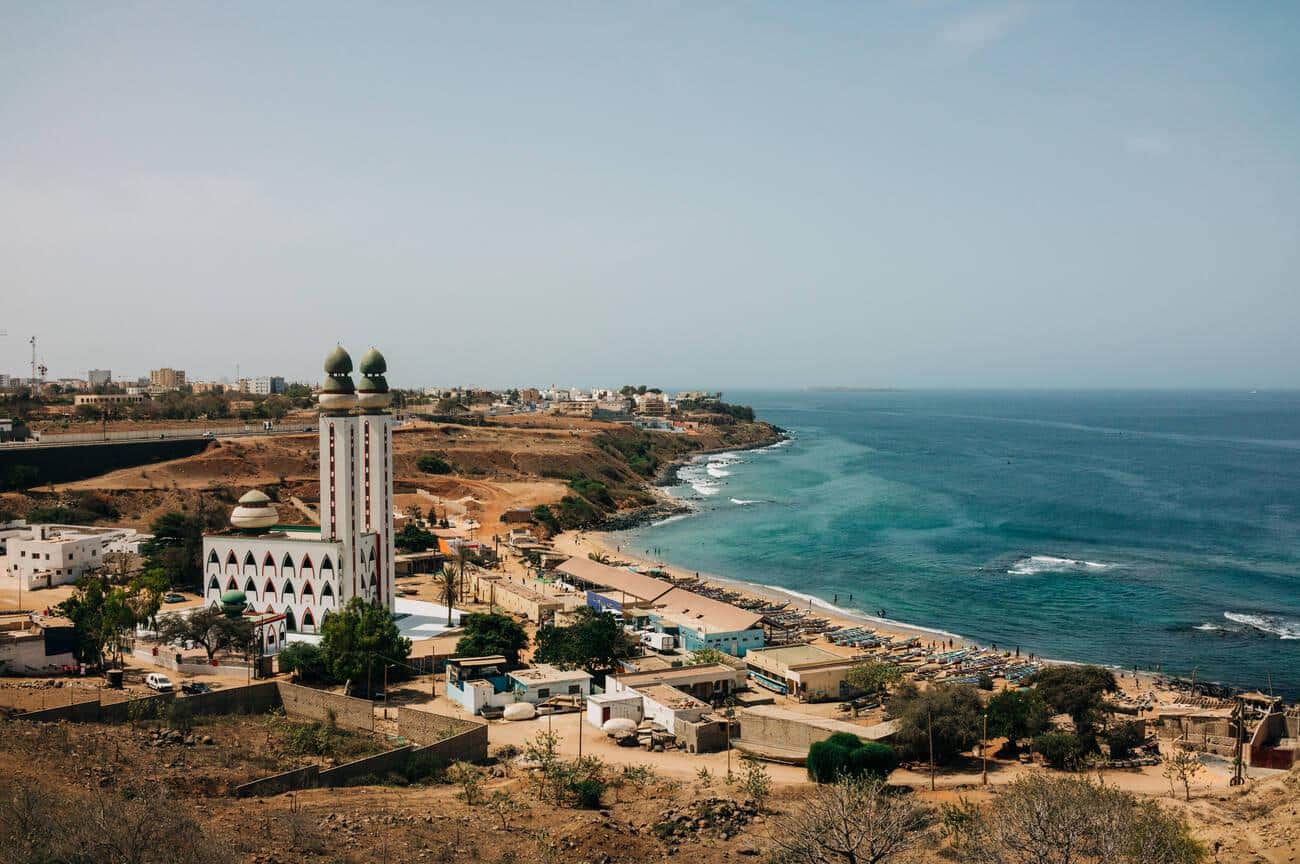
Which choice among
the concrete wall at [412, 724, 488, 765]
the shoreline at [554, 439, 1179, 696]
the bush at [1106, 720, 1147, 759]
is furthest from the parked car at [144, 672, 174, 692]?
the bush at [1106, 720, 1147, 759]

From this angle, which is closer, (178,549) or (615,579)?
(178,549)

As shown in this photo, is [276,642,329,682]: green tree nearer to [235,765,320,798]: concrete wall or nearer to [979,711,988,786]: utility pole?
[235,765,320,798]: concrete wall

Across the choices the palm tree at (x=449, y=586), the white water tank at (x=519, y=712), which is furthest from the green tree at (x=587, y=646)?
the palm tree at (x=449, y=586)

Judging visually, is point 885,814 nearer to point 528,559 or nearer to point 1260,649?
point 1260,649

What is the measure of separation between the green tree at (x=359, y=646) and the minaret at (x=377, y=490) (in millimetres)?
7107

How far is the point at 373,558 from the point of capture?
143 feet

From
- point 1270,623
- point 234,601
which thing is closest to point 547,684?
point 234,601

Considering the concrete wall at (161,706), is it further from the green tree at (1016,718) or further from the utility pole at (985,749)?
the green tree at (1016,718)

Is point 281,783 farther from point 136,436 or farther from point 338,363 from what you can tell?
point 136,436

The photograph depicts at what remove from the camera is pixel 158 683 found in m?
32.5

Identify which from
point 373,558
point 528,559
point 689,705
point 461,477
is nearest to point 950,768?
point 689,705

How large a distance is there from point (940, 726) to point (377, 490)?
26.1 m

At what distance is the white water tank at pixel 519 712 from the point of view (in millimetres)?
32938

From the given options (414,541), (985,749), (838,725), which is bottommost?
(985,749)
